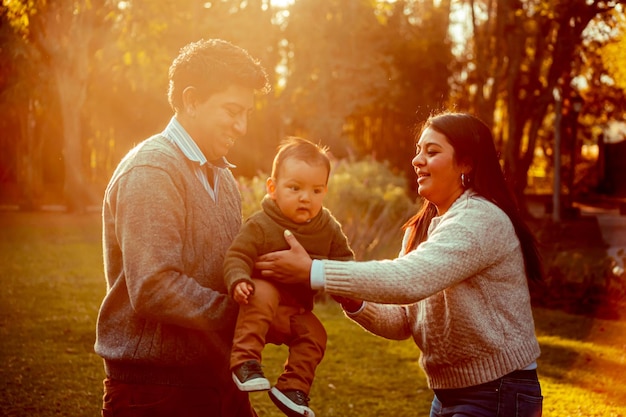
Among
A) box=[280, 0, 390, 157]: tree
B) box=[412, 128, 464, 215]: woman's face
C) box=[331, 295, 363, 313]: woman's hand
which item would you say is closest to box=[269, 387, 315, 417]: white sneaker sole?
box=[331, 295, 363, 313]: woman's hand

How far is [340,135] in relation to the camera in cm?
3450

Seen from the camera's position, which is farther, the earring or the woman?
the earring

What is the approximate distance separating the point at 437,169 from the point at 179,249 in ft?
3.80

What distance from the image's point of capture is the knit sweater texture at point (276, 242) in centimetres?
303

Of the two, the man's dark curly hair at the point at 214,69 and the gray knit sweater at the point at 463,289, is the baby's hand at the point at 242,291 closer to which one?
the gray knit sweater at the point at 463,289

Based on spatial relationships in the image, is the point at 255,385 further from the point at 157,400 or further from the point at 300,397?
the point at 157,400

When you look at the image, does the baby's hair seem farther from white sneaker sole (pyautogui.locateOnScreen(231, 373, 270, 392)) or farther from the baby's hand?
white sneaker sole (pyautogui.locateOnScreen(231, 373, 270, 392))

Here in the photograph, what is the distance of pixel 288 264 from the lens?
304cm

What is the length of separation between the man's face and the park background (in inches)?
43.9

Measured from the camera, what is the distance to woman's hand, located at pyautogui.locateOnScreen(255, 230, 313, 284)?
3.04m

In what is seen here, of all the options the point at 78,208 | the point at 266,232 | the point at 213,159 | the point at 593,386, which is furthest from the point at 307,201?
the point at 78,208

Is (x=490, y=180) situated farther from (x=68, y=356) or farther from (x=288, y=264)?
(x=68, y=356)

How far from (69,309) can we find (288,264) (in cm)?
820

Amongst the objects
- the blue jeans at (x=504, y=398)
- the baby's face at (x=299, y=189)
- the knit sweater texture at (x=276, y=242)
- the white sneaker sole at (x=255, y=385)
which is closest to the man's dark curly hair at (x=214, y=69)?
the baby's face at (x=299, y=189)
